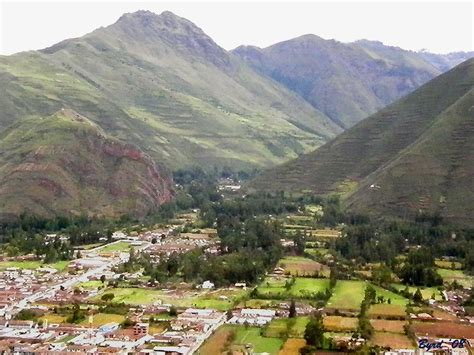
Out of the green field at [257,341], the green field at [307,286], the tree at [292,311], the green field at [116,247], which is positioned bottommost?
the green field at [116,247]

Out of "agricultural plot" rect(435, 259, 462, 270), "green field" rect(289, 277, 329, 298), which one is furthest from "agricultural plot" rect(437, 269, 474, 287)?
"green field" rect(289, 277, 329, 298)

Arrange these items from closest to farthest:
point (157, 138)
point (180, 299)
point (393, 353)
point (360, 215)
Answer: point (393, 353) < point (180, 299) < point (360, 215) < point (157, 138)

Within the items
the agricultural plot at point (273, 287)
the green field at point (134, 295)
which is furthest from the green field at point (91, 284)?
the agricultural plot at point (273, 287)

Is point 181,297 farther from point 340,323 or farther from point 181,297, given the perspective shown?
point 340,323

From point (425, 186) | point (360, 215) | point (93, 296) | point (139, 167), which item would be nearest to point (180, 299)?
point (93, 296)

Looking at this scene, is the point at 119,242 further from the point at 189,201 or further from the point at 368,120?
the point at 368,120

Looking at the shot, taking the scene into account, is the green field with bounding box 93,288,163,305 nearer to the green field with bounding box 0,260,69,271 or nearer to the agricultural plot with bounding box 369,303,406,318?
the green field with bounding box 0,260,69,271

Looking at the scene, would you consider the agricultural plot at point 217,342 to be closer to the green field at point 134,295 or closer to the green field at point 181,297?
the green field at point 181,297
